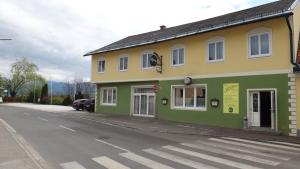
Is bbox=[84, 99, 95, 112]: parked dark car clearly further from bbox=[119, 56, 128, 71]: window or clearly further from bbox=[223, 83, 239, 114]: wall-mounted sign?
bbox=[223, 83, 239, 114]: wall-mounted sign

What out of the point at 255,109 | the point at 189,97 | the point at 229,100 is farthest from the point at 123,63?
the point at 255,109

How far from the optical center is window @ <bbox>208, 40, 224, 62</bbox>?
64.5 feet

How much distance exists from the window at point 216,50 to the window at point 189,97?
195 centimetres

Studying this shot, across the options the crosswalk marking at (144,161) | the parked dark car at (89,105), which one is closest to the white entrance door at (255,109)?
the crosswalk marking at (144,161)

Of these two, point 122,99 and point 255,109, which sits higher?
point 122,99

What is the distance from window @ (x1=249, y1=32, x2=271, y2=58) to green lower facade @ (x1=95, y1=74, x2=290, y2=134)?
130 centimetres

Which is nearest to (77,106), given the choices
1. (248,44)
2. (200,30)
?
(200,30)

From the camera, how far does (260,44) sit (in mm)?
17609

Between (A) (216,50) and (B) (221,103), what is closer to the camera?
(B) (221,103)

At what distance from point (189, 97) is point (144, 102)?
16.9ft

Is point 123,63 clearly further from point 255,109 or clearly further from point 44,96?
point 44,96

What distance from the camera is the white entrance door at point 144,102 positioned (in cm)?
2488

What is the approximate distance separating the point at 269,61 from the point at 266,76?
82 centimetres

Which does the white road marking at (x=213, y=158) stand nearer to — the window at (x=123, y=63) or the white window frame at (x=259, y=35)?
the white window frame at (x=259, y=35)
